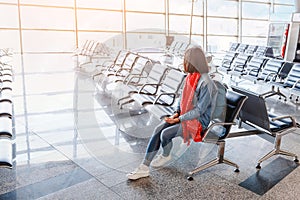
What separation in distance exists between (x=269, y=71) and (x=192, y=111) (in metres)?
3.55

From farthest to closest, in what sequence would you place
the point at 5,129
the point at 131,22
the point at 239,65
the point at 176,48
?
the point at 131,22 < the point at 176,48 < the point at 239,65 < the point at 5,129

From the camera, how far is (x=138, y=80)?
15.5 ft

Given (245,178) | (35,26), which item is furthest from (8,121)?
(35,26)

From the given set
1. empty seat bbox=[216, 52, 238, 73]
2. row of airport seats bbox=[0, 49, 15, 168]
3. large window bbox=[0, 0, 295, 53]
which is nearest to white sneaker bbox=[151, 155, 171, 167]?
row of airport seats bbox=[0, 49, 15, 168]

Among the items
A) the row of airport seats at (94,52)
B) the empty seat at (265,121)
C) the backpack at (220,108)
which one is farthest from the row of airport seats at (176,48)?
the backpack at (220,108)

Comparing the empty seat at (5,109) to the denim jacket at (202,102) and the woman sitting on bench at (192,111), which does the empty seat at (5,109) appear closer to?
the woman sitting on bench at (192,111)

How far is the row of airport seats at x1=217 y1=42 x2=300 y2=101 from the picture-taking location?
4.68 metres

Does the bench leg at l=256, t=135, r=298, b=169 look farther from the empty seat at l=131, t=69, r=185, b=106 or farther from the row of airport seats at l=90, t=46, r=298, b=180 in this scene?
the empty seat at l=131, t=69, r=185, b=106

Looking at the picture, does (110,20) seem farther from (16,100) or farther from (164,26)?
(16,100)

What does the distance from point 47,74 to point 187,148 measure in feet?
17.9

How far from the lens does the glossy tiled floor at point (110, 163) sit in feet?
7.29

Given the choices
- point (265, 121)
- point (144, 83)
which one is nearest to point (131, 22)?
point (144, 83)

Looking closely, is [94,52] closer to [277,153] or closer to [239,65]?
[239,65]

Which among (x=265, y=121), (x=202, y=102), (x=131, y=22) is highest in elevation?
(x=131, y=22)
